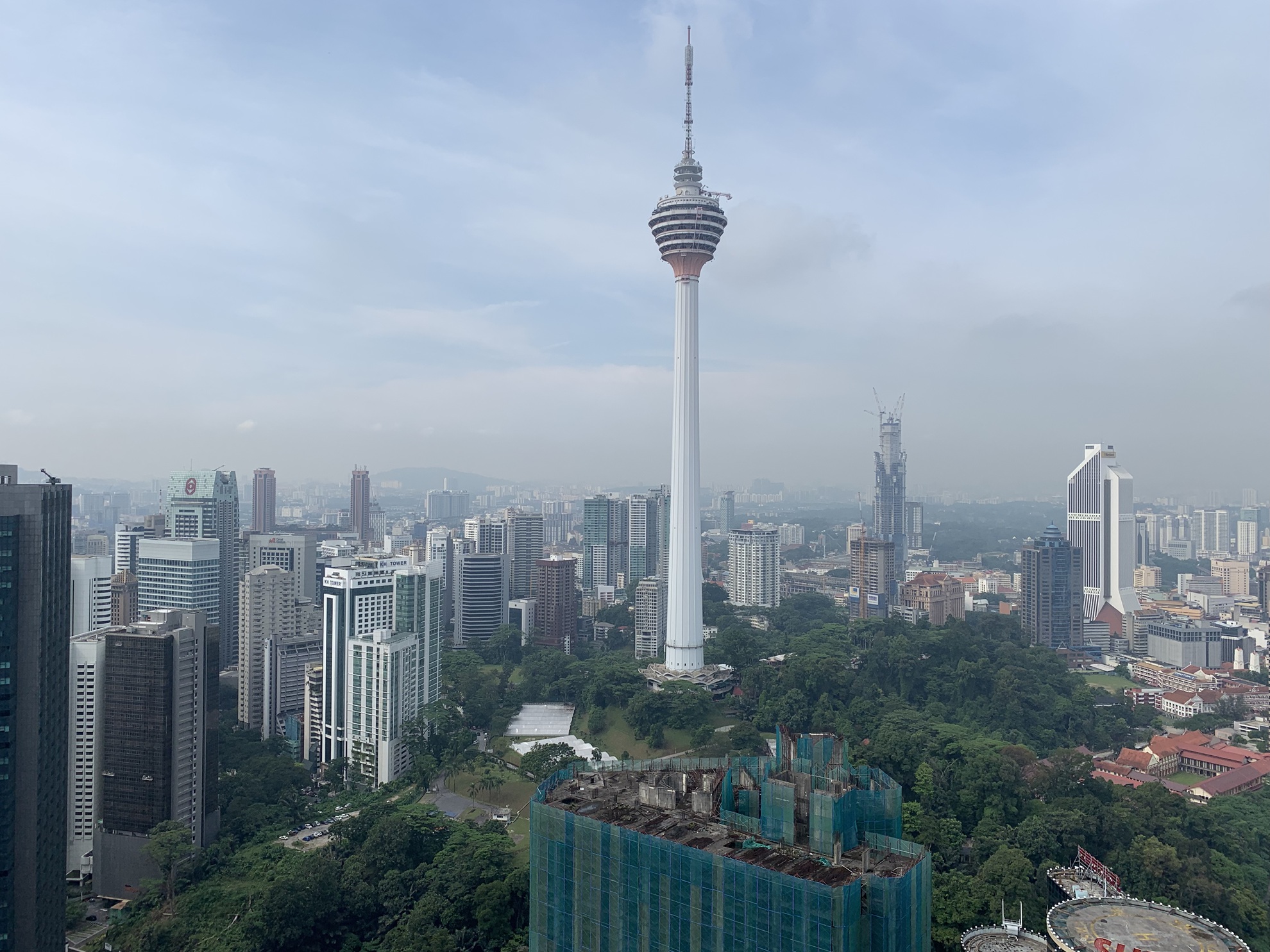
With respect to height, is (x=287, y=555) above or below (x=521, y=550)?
above

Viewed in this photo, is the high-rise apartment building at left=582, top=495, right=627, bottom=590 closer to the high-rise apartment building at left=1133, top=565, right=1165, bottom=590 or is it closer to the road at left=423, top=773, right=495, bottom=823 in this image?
the high-rise apartment building at left=1133, top=565, right=1165, bottom=590

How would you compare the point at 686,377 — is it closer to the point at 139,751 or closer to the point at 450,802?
the point at 450,802

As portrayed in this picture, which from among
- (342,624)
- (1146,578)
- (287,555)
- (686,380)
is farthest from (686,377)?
(1146,578)

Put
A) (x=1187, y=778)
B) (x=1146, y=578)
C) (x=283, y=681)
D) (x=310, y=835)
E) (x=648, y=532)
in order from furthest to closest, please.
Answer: (x=648, y=532)
(x=1146, y=578)
(x=283, y=681)
(x=1187, y=778)
(x=310, y=835)

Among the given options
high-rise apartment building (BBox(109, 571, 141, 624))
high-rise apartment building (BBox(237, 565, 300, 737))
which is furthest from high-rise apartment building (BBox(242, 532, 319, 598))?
high-rise apartment building (BBox(109, 571, 141, 624))

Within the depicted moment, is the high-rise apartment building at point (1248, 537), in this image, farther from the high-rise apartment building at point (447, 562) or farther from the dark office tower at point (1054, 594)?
the high-rise apartment building at point (447, 562)

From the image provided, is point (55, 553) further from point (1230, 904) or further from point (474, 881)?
point (1230, 904)
